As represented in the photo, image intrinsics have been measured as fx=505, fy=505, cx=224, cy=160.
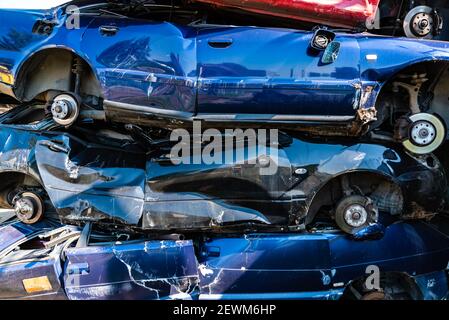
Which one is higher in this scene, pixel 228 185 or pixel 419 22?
pixel 419 22

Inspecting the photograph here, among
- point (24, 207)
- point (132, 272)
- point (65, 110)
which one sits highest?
point (65, 110)

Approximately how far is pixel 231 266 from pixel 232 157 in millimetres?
794

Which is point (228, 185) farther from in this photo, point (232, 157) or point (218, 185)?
point (232, 157)

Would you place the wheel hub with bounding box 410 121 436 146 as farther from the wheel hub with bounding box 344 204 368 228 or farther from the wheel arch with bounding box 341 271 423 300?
the wheel arch with bounding box 341 271 423 300

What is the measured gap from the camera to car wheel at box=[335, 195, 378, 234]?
3764mm

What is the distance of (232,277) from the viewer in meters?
3.63

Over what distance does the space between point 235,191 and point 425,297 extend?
1.64m

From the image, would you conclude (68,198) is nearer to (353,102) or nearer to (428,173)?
(353,102)

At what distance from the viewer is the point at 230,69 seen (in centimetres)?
364

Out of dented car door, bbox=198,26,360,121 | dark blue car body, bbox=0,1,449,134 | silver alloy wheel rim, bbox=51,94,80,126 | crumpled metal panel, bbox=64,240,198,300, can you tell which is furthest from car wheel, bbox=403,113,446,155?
silver alloy wheel rim, bbox=51,94,80,126

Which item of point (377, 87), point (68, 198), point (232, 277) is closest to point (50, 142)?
point (68, 198)

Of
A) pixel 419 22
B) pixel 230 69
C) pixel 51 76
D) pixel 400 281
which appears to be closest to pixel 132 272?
pixel 230 69

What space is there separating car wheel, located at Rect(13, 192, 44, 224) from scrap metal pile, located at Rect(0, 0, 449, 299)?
0.01 m

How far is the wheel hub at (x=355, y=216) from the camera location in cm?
376
